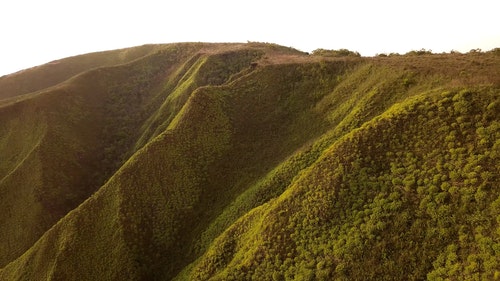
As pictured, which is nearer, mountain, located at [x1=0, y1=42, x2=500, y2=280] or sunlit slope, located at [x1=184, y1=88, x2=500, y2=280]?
sunlit slope, located at [x1=184, y1=88, x2=500, y2=280]

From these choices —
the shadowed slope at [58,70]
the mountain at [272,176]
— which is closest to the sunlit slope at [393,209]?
the mountain at [272,176]

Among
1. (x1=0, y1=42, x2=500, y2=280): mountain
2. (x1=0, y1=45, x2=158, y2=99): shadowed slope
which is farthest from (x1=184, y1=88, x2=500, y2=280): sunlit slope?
(x1=0, y1=45, x2=158, y2=99): shadowed slope

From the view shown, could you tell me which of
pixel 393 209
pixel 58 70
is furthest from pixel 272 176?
pixel 58 70

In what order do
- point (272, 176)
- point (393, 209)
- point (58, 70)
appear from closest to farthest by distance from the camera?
1. point (393, 209)
2. point (272, 176)
3. point (58, 70)

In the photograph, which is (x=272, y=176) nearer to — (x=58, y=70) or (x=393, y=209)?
(x=393, y=209)

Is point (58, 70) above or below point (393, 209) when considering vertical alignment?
above

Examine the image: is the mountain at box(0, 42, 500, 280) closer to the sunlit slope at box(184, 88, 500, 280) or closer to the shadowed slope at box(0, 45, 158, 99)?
the sunlit slope at box(184, 88, 500, 280)

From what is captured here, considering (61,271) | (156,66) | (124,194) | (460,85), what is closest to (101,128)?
(156,66)

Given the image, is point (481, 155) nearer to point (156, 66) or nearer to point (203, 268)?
point (203, 268)

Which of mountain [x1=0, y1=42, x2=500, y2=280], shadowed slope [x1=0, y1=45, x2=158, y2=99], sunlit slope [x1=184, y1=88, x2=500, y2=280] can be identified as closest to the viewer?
sunlit slope [x1=184, y1=88, x2=500, y2=280]
